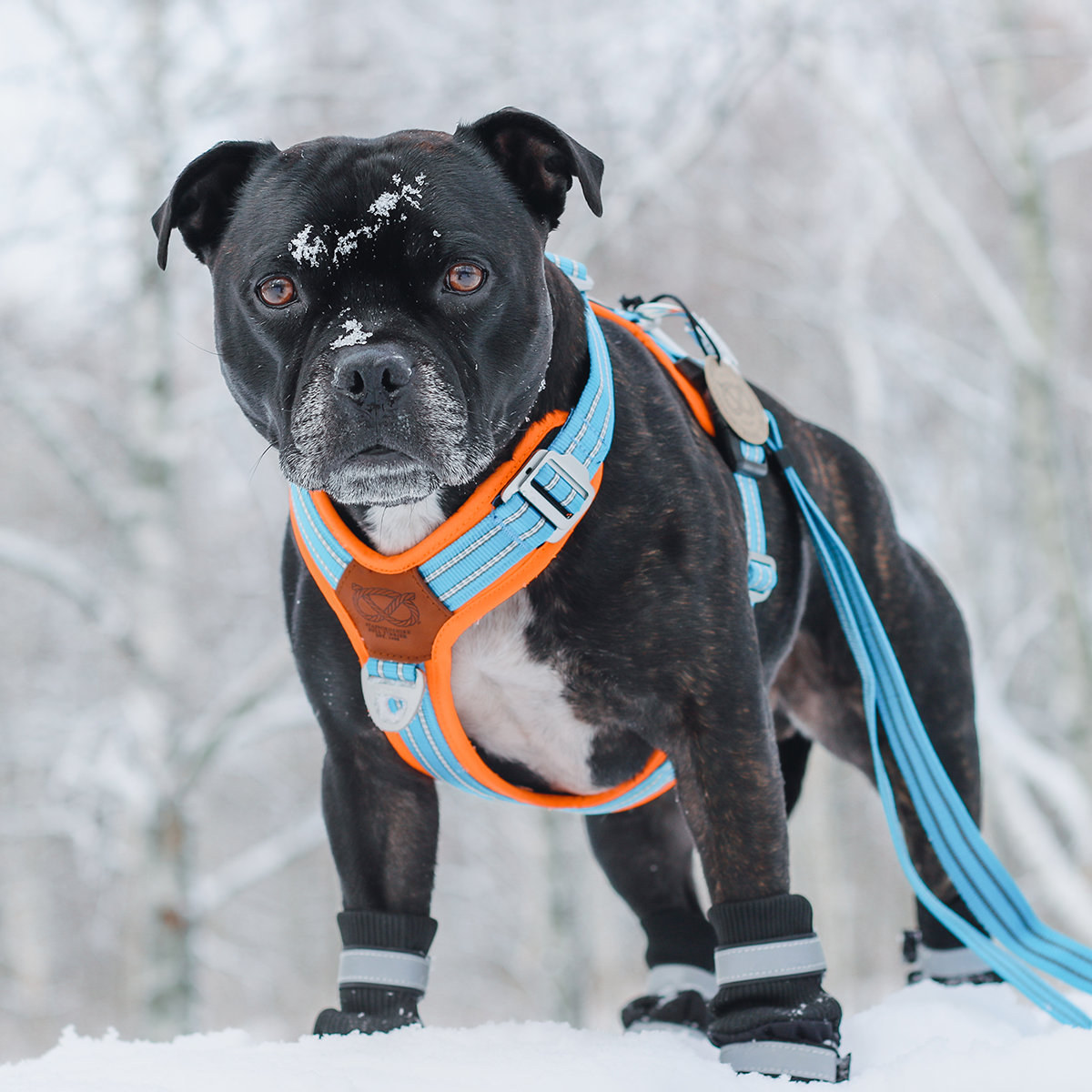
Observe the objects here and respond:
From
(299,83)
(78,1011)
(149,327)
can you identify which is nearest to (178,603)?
(149,327)

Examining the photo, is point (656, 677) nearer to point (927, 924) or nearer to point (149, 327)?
point (927, 924)

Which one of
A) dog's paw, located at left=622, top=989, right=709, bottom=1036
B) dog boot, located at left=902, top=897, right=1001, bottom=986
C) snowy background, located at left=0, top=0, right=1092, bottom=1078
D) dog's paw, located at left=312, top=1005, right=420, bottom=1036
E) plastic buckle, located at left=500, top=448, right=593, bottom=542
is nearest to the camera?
plastic buckle, located at left=500, top=448, right=593, bottom=542

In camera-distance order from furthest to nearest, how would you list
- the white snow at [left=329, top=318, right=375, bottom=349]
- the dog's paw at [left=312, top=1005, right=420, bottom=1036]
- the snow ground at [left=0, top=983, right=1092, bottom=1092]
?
1. the dog's paw at [left=312, top=1005, right=420, bottom=1036]
2. the white snow at [left=329, top=318, right=375, bottom=349]
3. the snow ground at [left=0, top=983, right=1092, bottom=1092]

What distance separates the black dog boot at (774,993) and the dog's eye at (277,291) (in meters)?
1.33

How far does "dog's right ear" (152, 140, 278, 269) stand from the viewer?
214 centimetres

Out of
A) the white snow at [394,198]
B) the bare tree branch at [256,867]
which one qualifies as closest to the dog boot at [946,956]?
the white snow at [394,198]

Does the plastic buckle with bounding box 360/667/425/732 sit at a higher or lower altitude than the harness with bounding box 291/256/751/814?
lower

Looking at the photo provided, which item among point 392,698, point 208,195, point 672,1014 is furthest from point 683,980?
point 208,195

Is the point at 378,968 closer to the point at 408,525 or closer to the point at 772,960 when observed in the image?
the point at 772,960

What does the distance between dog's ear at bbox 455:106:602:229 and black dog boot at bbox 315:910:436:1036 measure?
146cm

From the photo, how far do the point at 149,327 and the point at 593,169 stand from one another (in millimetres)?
5975

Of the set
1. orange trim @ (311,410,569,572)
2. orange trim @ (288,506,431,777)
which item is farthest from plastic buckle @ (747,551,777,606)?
orange trim @ (288,506,431,777)

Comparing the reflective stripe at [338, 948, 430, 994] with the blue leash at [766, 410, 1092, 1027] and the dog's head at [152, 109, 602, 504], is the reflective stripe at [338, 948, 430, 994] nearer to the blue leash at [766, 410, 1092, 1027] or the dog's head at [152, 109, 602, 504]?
the dog's head at [152, 109, 602, 504]

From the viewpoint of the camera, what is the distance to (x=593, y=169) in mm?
2137
